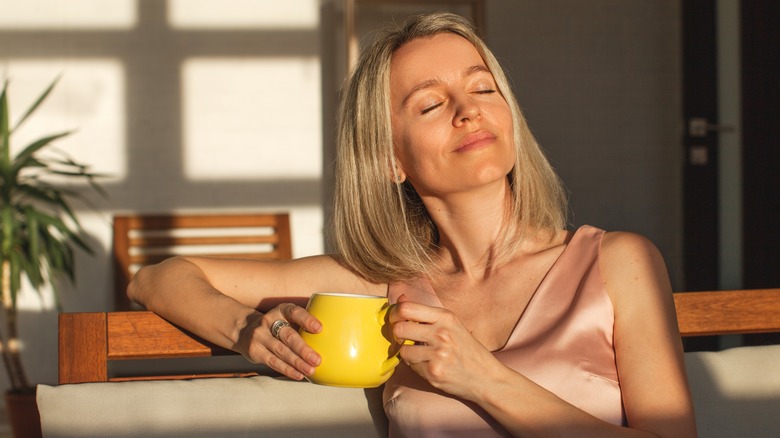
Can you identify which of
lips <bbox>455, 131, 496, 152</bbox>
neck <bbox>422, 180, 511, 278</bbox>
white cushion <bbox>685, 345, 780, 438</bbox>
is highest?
lips <bbox>455, 131, 496, 152</bbox>

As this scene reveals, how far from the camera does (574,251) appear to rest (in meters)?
1.43

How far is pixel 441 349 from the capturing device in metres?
1.13

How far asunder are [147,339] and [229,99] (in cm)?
303

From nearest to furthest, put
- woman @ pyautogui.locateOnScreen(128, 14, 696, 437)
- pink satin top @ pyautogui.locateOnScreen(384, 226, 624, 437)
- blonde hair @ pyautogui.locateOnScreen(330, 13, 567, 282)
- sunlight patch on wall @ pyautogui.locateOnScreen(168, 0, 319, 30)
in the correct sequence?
1. woman @ pyautogui.locateOnScreen(128, 14, 696, 437)
2. pink satin top @ pyautogui.locateOnScreen(384, 226, 624, 437)
3. blonde hair @ pyautogui.locateOnScreen(330, 13, 567, 282)
4. sunlight patch on wall @ pyautogui.locateOnScreen(168, 0, 319, 30)

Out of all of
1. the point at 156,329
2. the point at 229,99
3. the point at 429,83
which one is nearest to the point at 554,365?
the point at 429,83

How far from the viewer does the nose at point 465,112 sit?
1408mm

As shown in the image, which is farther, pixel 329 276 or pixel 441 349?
pixel 329 276

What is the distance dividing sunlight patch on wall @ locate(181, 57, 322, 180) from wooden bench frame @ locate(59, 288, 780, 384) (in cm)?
296

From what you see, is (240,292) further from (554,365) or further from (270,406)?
(554,365)

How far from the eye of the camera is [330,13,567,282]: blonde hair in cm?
153

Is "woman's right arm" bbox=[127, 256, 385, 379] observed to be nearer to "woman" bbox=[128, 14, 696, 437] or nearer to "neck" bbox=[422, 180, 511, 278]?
"woman" bbox=[128, 14, 696, 437]

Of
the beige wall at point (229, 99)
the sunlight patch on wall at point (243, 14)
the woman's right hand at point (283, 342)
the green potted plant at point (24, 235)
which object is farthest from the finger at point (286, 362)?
the sunlight patch on wall at point (243, 14)

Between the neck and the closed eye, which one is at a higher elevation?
the closed eye

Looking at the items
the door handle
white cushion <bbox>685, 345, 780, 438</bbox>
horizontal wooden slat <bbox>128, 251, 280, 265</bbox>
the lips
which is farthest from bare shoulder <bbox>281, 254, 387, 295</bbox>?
the door handle
